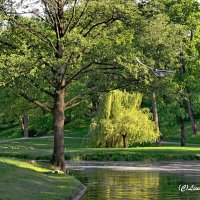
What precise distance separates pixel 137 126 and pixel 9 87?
1878 cm

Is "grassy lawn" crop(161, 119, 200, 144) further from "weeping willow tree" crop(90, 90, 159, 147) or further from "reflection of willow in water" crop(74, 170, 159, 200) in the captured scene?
"reflection of willow in water" crop(74, 170, 159, 200)

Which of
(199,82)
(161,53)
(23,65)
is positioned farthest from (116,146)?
(23,65)

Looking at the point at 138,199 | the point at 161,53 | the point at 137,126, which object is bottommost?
the point at 138,199

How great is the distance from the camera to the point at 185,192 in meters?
18.8

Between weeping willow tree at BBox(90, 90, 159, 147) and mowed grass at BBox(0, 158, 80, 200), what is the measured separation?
60.8 feet

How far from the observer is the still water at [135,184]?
57.6ft

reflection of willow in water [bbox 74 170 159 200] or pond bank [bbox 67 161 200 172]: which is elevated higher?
pond bank [bbox 67 161 200 172]

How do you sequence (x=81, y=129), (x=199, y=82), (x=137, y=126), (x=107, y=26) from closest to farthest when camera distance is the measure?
(x=107, y=26)
(x=137, y=126)
(x=199, y=82)
(x=81, y=129)

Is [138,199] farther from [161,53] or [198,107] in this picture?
[198,107]

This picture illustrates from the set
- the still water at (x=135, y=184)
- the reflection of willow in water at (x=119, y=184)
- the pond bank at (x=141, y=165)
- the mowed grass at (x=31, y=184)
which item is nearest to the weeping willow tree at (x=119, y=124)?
the pond bank at (x=141, y=165)

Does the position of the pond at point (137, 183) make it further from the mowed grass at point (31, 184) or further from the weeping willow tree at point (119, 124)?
the weeping willow tree at point (119, 124)

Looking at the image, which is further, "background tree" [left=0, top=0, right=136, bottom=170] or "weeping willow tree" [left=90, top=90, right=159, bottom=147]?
"weeping willow tree" [left=90, top=90, right=159, bottom=147]

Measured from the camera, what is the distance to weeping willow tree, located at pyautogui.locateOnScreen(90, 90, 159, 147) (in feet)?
135

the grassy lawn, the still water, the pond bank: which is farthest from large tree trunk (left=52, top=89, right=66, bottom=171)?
the grassy lawn
